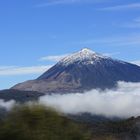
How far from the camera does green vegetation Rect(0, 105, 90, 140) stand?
53344 mm

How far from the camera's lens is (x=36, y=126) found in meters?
55.9

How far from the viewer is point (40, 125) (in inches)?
2201

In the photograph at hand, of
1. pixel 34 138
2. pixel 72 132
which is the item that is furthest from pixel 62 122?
pixel 34 138

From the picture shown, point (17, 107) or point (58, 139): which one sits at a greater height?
point (17, 107)

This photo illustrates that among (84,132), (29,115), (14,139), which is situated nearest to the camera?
(14,139)

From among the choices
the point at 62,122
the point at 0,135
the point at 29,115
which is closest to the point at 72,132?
the point at 62,122

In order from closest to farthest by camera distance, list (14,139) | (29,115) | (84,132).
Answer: (14,139)
(29,115)
(84,132)

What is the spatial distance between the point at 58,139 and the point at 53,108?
13.6 feet

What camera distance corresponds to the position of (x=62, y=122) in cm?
5831

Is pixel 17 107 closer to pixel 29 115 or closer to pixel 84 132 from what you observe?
pixel 29 115

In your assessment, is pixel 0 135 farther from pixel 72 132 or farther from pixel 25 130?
pixel 72 132

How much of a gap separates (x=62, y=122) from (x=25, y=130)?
5629 mm

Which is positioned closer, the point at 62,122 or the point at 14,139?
the point at 14,139

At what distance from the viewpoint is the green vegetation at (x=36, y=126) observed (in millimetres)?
53344
